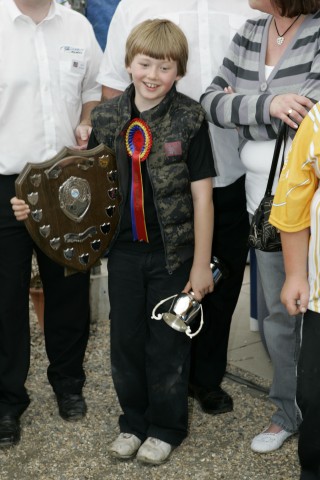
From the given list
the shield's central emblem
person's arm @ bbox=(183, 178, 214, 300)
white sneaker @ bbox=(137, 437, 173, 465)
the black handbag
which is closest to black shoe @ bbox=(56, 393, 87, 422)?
white sneaker @ bbox=(137, 437, 173, 465)

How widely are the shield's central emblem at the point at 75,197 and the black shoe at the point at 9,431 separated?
1.11 metres

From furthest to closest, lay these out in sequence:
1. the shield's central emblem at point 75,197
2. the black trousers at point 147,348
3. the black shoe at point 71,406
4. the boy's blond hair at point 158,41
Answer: the black shoe at point 71,406, the black trousers at point 147,348, the shield's central emblem at point 75,197, the boy's blond hair at point 158,41

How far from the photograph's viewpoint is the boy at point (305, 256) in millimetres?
2639

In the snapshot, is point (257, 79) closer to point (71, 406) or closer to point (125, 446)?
point (125, 446)

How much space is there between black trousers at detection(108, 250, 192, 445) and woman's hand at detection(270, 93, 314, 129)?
0.78 meters

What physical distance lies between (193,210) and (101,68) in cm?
89

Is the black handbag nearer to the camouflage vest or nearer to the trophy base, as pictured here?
the camouflage vest

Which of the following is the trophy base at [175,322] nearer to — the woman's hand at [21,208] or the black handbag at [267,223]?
the black handbag at [267,223]

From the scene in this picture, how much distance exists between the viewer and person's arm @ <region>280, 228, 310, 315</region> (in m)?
2.74

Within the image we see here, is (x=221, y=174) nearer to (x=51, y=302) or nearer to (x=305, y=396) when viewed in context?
(x=51, y=302)

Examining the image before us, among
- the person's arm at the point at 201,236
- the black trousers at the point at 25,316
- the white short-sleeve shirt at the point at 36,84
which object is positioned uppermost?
the white short-sleeve shirt at the point at 36,84

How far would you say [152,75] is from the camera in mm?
3156

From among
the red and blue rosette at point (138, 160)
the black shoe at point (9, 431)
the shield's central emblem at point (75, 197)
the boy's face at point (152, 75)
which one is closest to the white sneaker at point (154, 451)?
the black shoe at point (9, 431)

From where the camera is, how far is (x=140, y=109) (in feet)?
10.8
